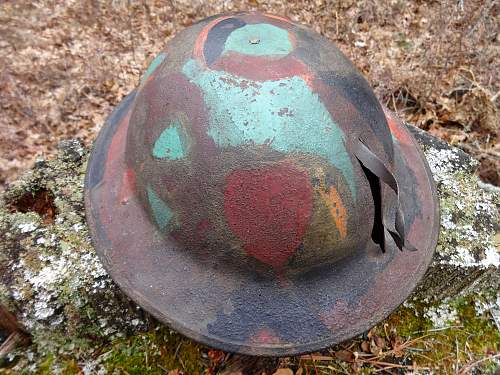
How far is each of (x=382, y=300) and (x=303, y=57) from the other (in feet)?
2.96

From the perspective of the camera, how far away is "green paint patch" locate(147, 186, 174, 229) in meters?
1.45

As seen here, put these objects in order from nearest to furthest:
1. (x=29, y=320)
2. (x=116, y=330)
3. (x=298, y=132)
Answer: (x=298, y=132), (x=29, y=320), (x=116, y=330)

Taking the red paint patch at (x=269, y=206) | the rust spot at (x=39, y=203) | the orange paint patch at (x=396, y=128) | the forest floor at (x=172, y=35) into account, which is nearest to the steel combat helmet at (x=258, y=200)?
the red paint patch at (x=269, y=206)

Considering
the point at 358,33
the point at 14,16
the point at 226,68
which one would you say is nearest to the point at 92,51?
the point at 14,16

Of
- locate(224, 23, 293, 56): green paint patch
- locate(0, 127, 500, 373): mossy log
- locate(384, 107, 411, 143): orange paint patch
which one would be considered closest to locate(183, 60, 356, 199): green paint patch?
locate(224, 23, 293, 56): green paint patch

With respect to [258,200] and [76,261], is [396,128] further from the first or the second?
[76,261]

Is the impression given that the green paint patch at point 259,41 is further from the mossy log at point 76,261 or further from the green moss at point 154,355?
the green moss at point 154,355

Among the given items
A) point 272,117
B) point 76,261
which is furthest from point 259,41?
point 76,261

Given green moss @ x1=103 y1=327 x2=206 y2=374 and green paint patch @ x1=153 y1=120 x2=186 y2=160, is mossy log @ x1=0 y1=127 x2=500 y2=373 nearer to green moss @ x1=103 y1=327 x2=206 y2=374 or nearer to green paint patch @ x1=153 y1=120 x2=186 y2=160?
green moss @ x1=103 y1=327 x2=206 y2=374

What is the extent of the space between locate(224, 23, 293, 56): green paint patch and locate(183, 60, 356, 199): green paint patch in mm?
117

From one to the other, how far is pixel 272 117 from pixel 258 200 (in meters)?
0.26

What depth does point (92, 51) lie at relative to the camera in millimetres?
3883

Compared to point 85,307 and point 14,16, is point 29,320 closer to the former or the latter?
point 85,307

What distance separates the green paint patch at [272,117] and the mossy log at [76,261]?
1088 mm
